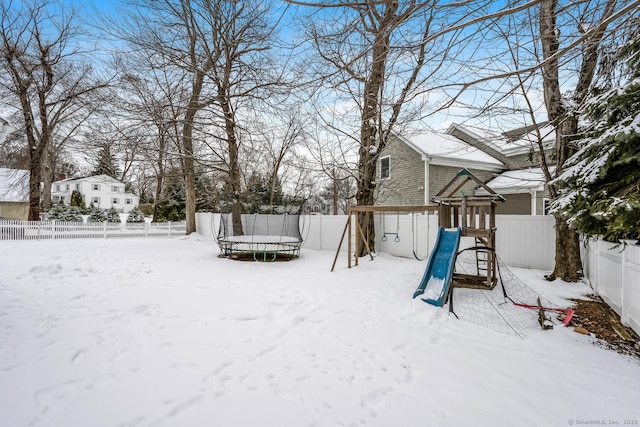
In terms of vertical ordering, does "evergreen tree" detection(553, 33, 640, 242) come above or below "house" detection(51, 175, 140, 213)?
below

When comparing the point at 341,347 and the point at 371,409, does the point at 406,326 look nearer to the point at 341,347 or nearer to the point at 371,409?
the point at 341,347

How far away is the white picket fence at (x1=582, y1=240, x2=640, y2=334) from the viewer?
328cm

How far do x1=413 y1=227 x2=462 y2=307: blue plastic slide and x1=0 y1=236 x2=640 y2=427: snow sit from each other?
0.25m

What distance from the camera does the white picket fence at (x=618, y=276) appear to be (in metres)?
3.28

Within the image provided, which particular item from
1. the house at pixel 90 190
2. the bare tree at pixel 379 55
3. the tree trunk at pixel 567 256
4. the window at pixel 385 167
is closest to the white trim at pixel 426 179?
the window at pixel 385 167

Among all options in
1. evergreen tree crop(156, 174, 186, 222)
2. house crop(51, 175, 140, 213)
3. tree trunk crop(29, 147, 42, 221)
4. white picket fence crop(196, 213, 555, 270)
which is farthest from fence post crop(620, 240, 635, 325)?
house crop(51, 175, 140, 213)

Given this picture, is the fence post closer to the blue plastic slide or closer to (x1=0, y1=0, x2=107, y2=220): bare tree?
the blue plastic slide

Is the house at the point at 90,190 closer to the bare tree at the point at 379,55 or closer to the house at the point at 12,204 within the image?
the house at the point at 12,204

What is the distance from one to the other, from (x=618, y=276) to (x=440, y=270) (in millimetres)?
2124

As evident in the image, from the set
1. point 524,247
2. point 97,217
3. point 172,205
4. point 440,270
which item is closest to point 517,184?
point 524,247

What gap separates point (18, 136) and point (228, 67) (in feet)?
41.2

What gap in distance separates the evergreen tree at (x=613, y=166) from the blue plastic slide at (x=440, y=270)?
5.05 feet

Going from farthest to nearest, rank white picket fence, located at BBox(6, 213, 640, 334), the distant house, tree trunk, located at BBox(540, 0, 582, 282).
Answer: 1. the distant house
2. tree trunk, located at BBox(540, 0, 582, 282)
3. white picket fence, located at BBox(6, 213, 640, 334)

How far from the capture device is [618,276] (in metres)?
3.94
